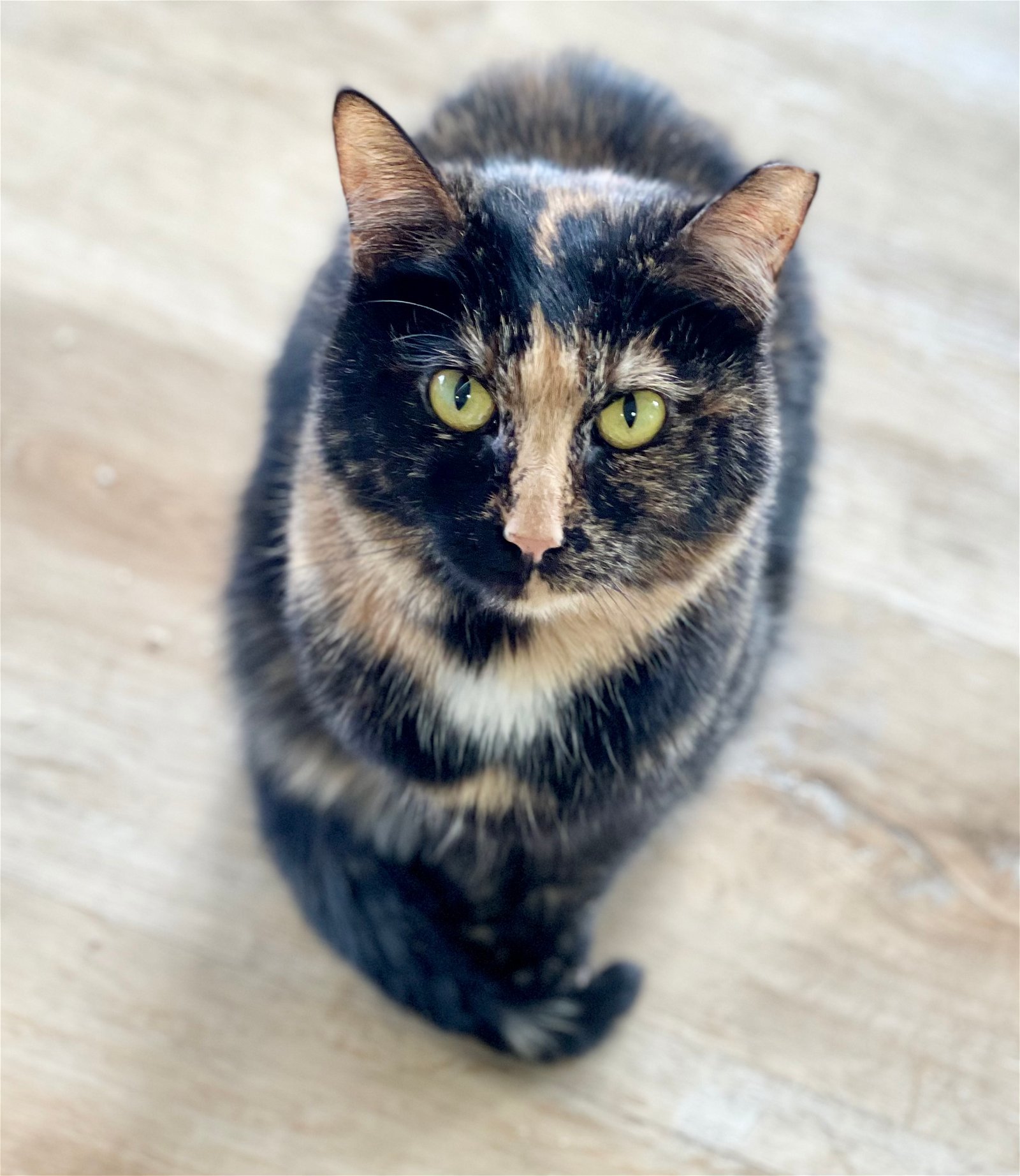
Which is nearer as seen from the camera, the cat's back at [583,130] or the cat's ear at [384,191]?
the cat's ear at [384,191]

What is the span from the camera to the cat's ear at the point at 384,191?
697mm

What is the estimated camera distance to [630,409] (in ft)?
2.41

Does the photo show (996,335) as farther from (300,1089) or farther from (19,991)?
(19,991)

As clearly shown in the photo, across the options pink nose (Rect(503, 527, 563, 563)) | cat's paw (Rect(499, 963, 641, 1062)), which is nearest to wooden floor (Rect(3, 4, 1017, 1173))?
cat's paw (Rect(499, 963, 641, 1062))

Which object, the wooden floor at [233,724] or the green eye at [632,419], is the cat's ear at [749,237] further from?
the wooden floor at [233,724]

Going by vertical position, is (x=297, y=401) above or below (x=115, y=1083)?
above

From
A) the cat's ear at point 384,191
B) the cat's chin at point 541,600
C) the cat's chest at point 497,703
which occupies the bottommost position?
the cat's chest at point 497,703

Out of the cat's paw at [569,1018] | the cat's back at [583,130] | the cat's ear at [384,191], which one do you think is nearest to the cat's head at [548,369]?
the cat's ear at [384,191]

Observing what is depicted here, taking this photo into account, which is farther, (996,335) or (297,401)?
(996,335)

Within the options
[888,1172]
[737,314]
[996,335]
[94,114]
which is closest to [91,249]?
[94,114]

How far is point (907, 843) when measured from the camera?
119 centimetres

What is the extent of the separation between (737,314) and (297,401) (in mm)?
481

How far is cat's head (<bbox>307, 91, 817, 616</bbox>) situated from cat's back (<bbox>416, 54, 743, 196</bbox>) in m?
0.34

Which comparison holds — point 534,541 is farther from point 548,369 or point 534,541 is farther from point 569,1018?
point 569,1018
